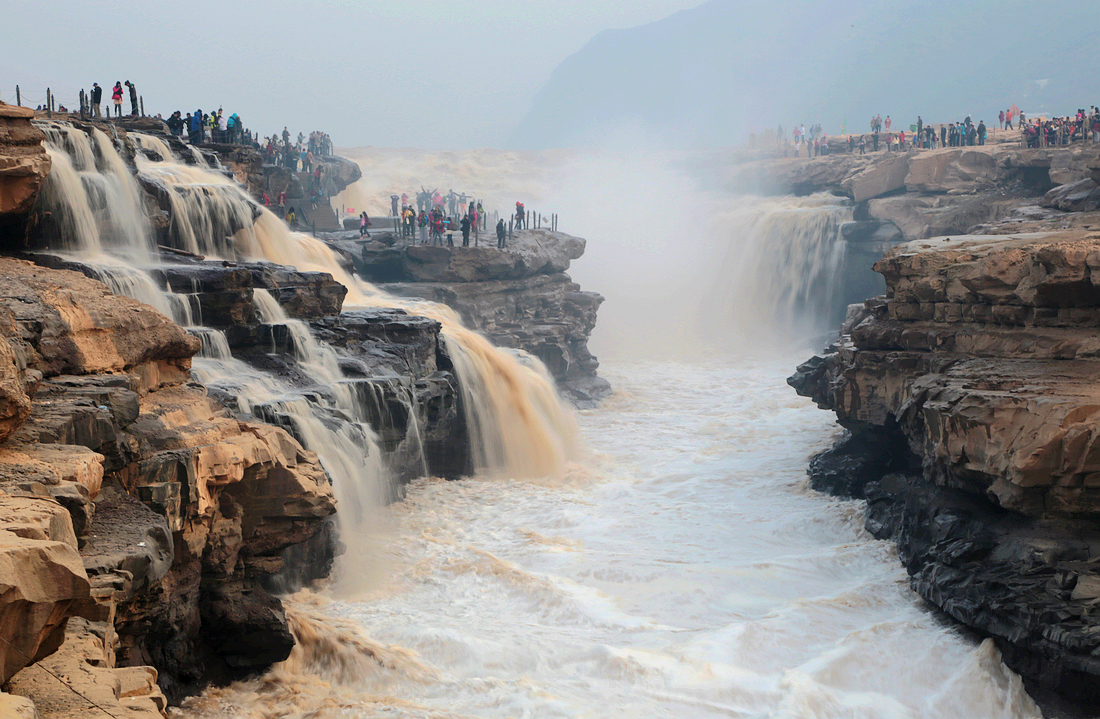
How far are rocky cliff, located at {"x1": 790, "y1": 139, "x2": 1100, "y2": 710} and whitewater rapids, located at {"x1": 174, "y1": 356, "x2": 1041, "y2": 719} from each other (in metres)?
0.56

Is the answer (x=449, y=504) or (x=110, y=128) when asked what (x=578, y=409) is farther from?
(x=110, y=128)

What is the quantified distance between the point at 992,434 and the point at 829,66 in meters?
142

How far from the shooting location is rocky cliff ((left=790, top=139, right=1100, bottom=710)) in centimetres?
937

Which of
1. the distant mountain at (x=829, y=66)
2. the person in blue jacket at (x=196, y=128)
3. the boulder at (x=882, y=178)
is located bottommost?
the boulder at (x=882, y=178)

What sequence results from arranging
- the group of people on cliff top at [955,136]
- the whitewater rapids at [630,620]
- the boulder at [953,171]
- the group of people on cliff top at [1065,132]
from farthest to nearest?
the boulder at [953,171] → the group of people on cliff top at [955,136] → the group of people on cliff top at [1065,132] → the whitewater rapids at [630,620]

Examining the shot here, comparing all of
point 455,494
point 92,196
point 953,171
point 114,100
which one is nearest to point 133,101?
point 114,100

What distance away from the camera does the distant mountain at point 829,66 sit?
4158 inches

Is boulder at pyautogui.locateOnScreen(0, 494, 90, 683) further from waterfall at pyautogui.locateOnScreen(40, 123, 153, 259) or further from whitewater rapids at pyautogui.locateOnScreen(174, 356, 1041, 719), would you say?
waterfall at pyautogui.locateOnScreen(40, 123, 153, 259)

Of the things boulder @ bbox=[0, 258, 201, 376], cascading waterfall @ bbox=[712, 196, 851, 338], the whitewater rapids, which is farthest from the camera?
cascading waterfall @ bbox=[712, 196, 851, 338]

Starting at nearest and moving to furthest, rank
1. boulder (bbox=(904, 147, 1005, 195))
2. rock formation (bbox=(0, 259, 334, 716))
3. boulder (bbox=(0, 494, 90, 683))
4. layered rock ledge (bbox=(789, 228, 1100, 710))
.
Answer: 1. boulder (bbox=(0, 494, 90, 683))
2. rock formation (bbox=(0, 259, 334, 716))
3. layered rock ledge (bbox=(789, 228, 1100, 710))
4. boulder (bbox=(904, 147, 1005, 195))

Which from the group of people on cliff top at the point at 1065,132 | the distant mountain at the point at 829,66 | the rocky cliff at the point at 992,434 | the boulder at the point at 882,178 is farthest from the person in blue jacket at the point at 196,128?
the distant mountain at the point at 829,66

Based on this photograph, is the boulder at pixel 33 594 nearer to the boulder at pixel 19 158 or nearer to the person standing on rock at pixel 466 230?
the boulder at pixel 19 158

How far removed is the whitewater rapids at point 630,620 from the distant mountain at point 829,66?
9587 cm

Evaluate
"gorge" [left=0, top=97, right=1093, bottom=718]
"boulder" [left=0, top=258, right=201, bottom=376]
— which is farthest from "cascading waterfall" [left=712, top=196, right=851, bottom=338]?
"boulder" [left=0, top=258, right=201, bottom=376]
